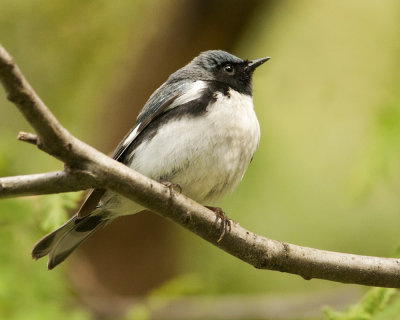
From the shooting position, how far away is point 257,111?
550cm

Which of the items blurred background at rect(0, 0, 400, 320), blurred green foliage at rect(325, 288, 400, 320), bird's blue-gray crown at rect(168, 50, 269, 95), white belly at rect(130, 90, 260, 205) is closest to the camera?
blurred green foliage at rect(325, 288, 400, 320)

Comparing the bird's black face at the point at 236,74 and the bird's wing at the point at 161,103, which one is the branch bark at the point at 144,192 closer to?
the bird's wing at the point at 161,103

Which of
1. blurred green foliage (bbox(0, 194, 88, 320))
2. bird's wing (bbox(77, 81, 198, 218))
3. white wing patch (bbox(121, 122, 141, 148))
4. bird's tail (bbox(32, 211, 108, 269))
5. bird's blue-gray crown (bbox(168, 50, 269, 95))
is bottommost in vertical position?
blurred green foliage (bbox(0, 194, 88, 320))

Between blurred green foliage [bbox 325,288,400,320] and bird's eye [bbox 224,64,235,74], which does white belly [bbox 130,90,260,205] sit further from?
blurred green foliage [bbox 325,288,400,320]

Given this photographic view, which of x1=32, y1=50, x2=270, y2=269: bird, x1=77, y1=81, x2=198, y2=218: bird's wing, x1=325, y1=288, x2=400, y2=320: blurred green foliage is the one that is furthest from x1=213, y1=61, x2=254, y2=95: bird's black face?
x1=325, y1=288, x2=400, y2=320: blurred green foliage

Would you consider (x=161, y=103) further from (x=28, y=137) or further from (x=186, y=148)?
(x=28, y=137)

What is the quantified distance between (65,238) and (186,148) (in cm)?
76

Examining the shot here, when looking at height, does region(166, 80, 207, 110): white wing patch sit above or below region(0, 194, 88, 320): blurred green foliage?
above

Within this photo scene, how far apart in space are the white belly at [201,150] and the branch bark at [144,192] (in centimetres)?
54

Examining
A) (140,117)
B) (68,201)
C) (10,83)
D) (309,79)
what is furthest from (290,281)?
(10,83)

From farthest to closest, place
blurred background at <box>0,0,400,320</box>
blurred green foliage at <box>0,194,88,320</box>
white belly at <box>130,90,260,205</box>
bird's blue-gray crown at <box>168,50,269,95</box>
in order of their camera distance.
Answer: blurred background at <box>0,0,400,320</box> → bird's blue-gray crown at <box>168,50,269,95</box> → blurred green foliage at <box>0,194,88,320</box> → white belly at <box>130,90,260,205</box>

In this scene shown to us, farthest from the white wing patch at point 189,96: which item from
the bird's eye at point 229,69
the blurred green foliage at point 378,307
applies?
the blurred green foliage at point 378,307

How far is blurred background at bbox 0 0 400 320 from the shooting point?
474cm

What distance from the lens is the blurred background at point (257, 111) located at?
474cm
